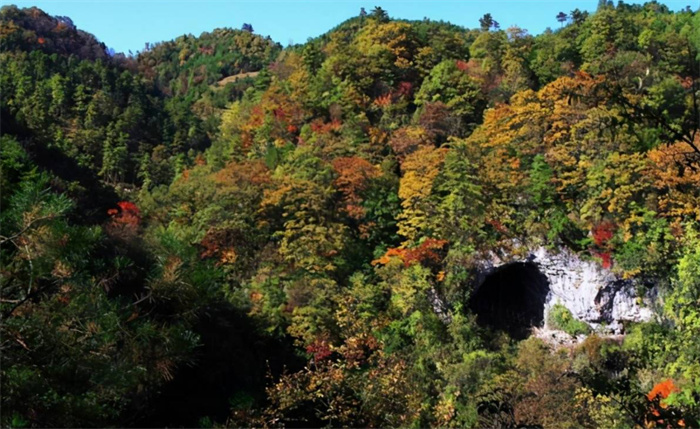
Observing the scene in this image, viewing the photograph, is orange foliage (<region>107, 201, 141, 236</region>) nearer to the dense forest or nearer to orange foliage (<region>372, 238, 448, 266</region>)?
the dense forest

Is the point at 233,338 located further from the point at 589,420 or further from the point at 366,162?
the point at 366,162

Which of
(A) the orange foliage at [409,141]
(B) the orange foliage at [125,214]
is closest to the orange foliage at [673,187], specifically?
(A) the orange foliage at [409,141]

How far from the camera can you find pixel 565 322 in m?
19.1

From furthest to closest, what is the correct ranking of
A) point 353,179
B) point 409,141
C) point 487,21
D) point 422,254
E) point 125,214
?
1. point 487,21
2. point 409,141
3. point 353,179
4. point 125,214
5. point 422,254

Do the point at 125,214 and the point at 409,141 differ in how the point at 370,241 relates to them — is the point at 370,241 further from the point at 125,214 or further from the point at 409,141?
the point at 125,214

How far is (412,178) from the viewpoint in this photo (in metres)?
20.7

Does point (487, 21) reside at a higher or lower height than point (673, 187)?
higher

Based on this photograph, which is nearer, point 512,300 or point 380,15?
point 512,300

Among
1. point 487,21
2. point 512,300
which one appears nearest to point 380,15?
point 487,21

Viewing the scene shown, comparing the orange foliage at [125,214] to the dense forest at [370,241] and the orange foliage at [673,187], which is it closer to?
the dense forest at [370,241]

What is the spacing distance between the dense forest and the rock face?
303 mm

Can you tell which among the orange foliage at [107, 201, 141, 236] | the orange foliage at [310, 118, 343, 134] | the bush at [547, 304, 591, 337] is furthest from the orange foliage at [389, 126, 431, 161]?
the orange foliage at [107, 201, 141, 236]

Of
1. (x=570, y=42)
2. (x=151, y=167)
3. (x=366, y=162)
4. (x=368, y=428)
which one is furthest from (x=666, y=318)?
(x=151, y=167)

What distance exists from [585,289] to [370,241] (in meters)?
7.21
